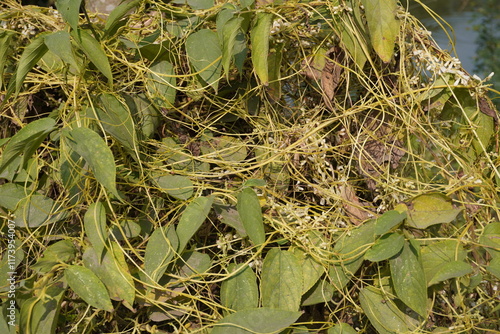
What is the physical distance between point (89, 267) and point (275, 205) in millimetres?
307

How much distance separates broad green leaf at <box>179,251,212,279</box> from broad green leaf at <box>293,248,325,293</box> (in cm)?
14

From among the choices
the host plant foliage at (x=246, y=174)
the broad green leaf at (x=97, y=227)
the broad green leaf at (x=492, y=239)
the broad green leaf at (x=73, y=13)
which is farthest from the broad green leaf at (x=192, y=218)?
the broad green leaf at (x=492, y=239)

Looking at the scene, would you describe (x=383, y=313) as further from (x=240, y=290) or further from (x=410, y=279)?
(x=240, y=290)

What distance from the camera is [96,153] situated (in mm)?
793

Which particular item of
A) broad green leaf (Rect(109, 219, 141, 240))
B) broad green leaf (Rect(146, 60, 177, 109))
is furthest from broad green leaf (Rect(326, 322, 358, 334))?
broad green leaf (Rect(146, 60, 177, 109))

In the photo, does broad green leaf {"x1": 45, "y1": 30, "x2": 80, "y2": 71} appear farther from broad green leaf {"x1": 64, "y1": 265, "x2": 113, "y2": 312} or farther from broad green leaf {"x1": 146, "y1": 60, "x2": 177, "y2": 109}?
broad green leaf {"x1": 64, "y1": 265, "x2": 113, "y2": 312}

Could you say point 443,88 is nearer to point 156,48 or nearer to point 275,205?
point 275,205

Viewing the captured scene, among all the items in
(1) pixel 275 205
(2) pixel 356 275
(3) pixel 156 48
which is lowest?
(2) pixel 356 275

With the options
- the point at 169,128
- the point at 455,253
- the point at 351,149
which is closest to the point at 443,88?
the point at 351,149

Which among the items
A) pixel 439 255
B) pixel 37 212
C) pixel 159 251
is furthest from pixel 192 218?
pixel 439 255

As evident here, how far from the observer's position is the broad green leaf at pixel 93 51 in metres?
0.83

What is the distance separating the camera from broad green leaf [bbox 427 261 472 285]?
31.5 inches

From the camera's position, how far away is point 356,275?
902 mm

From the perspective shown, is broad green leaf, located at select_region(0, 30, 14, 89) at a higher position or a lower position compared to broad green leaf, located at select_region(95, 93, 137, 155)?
higher
